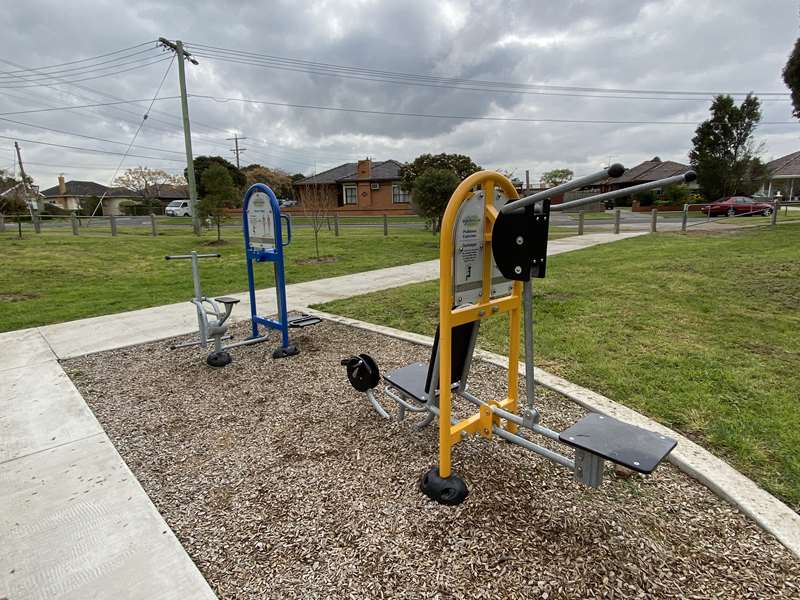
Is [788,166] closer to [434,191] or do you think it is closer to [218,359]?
[434,191]

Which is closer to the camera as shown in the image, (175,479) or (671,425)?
(175,479)

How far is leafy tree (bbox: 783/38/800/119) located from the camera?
15.4 meters

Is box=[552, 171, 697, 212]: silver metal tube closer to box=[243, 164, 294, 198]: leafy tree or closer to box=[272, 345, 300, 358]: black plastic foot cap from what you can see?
box=[272, 345, 300, 358]: black plastic foot cap

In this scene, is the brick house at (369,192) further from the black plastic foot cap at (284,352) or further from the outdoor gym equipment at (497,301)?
the outdoor gym equipment at (497,301)

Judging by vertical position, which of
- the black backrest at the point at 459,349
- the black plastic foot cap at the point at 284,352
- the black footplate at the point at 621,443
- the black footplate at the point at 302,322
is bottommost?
the black plastic foot cap at the point at 284,352

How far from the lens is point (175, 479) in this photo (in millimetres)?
2311

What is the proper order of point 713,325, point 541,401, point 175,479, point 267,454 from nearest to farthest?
point 175,479, point 267,454, point 541,401, point 713,325

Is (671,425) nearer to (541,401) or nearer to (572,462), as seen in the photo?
(541,401)

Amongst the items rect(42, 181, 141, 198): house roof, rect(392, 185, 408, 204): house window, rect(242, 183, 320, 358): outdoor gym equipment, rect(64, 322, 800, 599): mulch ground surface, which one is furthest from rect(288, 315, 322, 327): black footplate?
rect(42, 181, 141, 198): house roof

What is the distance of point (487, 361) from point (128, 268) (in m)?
9.05

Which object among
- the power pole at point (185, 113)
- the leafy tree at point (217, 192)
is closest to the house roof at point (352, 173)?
the power pole at point (185, 113)

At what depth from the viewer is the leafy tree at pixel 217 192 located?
14289 millimetres

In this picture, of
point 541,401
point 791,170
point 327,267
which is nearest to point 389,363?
point 541,401

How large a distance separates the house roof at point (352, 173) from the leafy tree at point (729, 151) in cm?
2169
